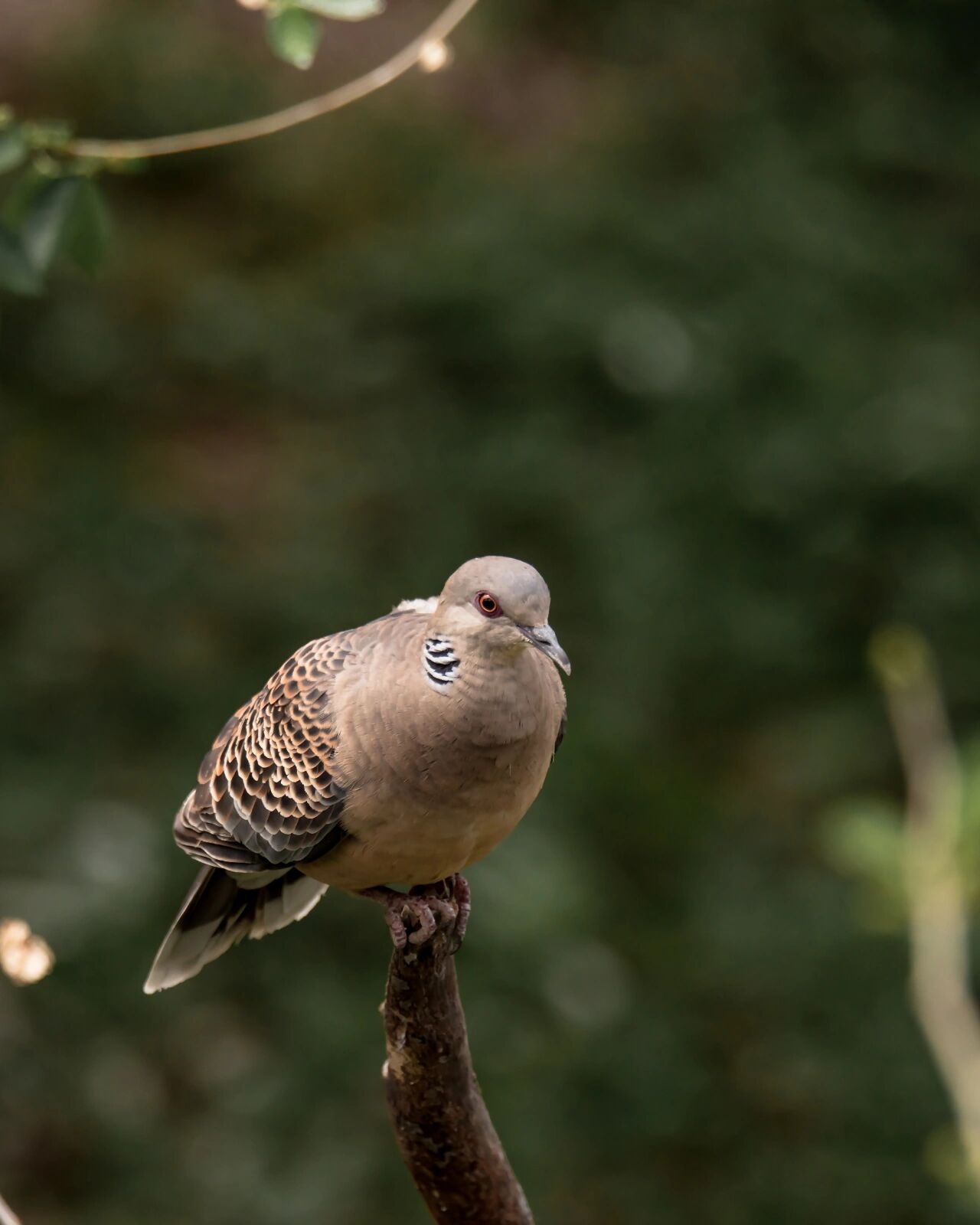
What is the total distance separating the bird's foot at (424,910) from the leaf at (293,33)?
1.26 meters

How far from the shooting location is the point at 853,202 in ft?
21.4

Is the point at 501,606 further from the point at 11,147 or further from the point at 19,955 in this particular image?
the point at 11,147

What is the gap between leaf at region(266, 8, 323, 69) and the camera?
83.7 inches

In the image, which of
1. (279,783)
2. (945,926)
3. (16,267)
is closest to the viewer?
(16,267)

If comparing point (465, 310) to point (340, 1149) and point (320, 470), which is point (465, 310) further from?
point (340, 1149)

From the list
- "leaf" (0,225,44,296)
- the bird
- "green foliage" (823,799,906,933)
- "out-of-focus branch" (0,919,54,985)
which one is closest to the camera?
"out-of-focus branch" (0,919,54,985)

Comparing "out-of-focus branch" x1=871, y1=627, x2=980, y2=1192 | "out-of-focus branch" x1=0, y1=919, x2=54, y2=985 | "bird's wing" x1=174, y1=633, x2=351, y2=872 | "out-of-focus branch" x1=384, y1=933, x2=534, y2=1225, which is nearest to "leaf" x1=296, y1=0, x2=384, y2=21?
"bird's wing" x1=174, y1=633, x2=351, y2=872

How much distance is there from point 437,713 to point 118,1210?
3.29m

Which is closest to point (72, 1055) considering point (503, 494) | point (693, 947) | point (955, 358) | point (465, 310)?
point (693, 947)

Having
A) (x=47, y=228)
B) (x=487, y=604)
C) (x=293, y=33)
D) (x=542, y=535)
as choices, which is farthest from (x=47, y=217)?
(x=542, y=535)

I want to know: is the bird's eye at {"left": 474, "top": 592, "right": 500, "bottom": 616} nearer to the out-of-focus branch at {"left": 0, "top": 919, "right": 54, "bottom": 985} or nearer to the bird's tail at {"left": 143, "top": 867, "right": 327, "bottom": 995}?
the out-of-focus branch at {"left": 0, "top": 919, "right": 54, "bottom": 985}

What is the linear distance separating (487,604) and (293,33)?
814 millimetres

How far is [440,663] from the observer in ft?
7.93

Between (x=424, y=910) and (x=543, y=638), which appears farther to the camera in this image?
(x=424, y=910)
